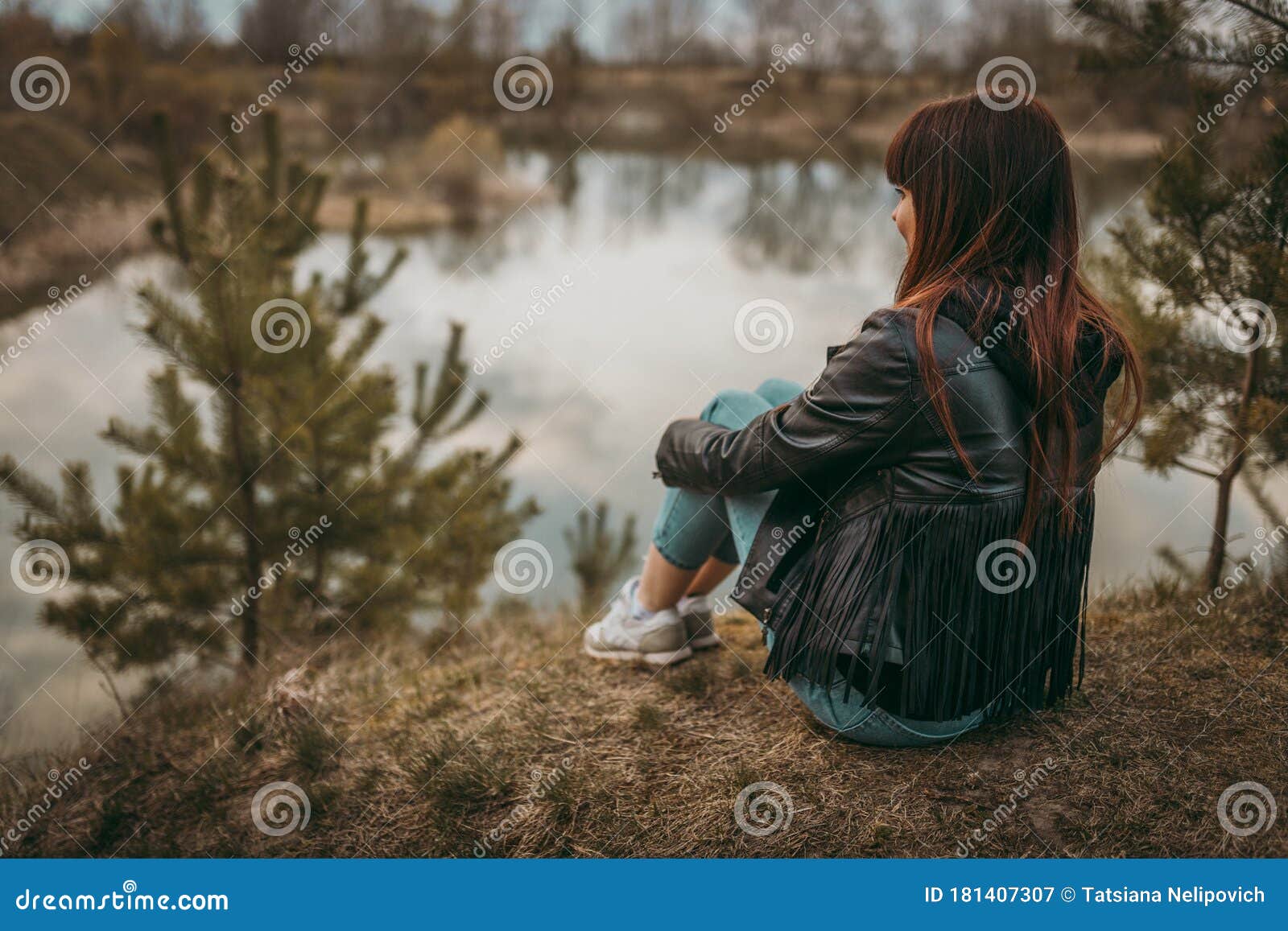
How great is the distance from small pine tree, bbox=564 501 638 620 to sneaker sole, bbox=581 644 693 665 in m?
2.70

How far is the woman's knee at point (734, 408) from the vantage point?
1702 mm

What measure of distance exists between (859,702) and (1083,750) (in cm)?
41

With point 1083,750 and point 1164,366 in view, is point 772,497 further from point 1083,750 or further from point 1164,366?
point 1164,366

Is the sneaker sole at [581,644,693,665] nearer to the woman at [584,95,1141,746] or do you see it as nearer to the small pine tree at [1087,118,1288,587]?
the woman at [584,95,1141,746]

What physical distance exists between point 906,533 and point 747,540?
1.08 ft

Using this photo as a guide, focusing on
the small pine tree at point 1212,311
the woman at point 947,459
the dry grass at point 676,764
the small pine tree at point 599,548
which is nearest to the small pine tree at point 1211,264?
the small pine tree at point 1212,311

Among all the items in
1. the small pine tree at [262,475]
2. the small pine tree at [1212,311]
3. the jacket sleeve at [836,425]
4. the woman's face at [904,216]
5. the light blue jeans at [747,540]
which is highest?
the small pine tree at [1212,311]

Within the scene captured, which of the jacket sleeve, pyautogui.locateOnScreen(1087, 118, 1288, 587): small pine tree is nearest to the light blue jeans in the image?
the jacket sleeve

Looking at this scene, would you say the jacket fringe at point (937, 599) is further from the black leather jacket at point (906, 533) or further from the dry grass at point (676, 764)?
the dry grass at point (676, 764)

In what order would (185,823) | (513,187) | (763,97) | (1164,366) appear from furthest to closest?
(513,187) → (763,97) → (1164,366) → (185,823)

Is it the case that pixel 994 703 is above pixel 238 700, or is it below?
above

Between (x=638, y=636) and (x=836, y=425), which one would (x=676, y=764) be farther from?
(x=836, y=425)

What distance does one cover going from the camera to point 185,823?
1.93 metres

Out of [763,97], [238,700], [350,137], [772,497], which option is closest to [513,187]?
[350,137]
